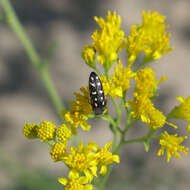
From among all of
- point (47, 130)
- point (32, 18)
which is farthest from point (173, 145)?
point (32, 18)

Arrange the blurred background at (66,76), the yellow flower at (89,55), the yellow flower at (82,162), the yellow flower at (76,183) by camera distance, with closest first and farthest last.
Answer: the yellow flower at (76,183) → the yellow flower at (82,162) → the yellow flower at (89,55) → the blurred background at (66,76)

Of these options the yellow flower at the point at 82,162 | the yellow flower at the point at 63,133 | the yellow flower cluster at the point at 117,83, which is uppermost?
the yellow flower cluster at the point at 117,83

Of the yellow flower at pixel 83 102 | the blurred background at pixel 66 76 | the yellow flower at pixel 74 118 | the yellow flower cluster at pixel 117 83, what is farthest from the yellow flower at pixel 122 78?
the blurred background at pixel 66 76

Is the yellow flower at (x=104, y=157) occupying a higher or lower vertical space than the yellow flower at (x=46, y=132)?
lower

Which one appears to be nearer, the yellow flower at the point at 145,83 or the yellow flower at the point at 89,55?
the yellow flower at the point at 145,83

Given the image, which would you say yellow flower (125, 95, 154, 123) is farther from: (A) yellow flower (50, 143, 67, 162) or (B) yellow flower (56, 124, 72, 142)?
(A) yellow flower (50, 143, 67, 162)

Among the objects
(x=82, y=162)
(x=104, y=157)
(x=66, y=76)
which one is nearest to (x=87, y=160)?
(x=82, y=162)

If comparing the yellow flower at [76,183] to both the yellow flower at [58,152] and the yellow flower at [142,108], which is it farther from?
the yellow flower at [142,108]

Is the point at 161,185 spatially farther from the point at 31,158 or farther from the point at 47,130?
the point at 47,130
